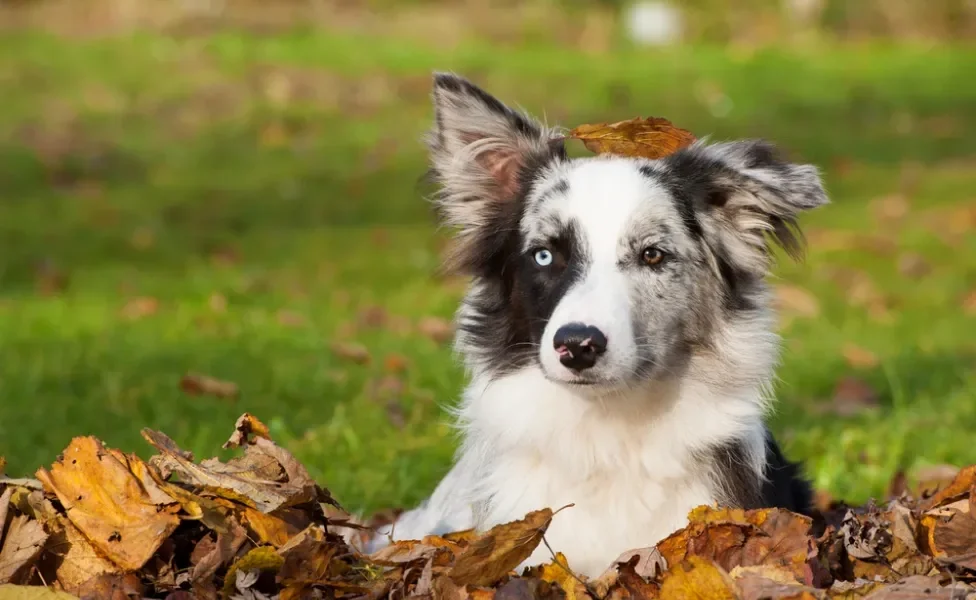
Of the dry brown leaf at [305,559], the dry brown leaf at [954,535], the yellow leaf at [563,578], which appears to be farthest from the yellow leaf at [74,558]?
the dry brown leaf at [954,535]

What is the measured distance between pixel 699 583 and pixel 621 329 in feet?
2.47

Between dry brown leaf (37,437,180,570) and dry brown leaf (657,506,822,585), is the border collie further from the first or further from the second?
dry brown leaf (37,437,180,570)

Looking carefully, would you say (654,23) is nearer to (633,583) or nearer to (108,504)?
(633,583)

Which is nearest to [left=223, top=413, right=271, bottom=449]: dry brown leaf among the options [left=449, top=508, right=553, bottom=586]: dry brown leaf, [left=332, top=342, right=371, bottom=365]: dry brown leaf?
[left=449, top=508, right=553, bottom=586]: dry brown leaf

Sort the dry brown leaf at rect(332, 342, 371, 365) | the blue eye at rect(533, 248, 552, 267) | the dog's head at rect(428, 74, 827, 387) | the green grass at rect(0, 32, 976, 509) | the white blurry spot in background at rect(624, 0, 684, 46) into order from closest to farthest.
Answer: the dog's head at rect(428, 74, 827, 387) → the blue eye at rect(533, 248, 552, 267) → the green grass at rect(0, 32, 976, 509) → the dry brown leaf at rect(332, 342, 371, 365) → the white blurry spot in background at rect(624, 0, 684, 46)

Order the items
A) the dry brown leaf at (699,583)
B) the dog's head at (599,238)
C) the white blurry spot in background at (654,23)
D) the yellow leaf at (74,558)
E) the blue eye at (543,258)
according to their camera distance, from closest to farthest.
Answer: the dry brown leaf at (699,583), the yellow leaf at (74,558), the dog's head at (599,238), the blue eye at (543,258), the white blurry spot in background at (654,23)

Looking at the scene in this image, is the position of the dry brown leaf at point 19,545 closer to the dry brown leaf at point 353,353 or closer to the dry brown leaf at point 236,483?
the dry brown leaf at point 236,483

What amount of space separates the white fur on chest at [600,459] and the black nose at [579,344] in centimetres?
27

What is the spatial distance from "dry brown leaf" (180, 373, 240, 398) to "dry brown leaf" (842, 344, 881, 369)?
12.2ft

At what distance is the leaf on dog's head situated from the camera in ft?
13.5

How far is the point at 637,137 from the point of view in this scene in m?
4.16

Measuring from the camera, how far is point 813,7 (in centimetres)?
2339

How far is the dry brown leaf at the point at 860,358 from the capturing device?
769 centimetres

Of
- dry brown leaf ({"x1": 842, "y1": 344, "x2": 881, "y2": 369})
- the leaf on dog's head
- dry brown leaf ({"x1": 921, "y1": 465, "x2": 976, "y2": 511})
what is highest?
the leaf on dog's head
